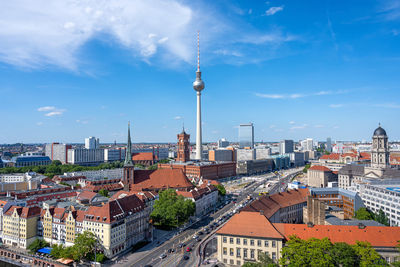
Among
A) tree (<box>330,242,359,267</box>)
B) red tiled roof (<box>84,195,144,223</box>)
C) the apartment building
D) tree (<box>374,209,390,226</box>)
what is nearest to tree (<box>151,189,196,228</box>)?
red tiled roof (<box>84,195,144,223</box>)

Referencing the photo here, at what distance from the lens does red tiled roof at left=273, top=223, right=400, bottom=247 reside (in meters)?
55.6

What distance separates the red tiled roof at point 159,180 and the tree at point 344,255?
8140 centimetres

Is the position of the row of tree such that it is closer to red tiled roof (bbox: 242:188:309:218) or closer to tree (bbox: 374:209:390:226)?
tree (bbox: 374:209:390:226)

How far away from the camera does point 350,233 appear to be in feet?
188

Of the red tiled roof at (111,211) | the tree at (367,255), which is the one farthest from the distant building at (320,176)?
the red tiled roof at (111,211)

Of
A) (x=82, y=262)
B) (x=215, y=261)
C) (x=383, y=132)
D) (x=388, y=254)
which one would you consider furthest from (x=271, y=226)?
(x=383, y=132)

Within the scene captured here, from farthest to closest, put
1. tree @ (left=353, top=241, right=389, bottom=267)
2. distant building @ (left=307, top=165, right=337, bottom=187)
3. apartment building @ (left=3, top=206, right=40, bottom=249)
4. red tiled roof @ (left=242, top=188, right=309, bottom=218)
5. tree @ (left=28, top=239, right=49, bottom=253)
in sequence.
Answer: distant building @ (left=307, top=165, right=337, bottom=187) < apartment building @ (left=3, top=206, right=40, bottom=249) < tree @ (left=28, top=239, right=49, bottom=253) < red tiled roof @ (left=242, top=188, right=309, bottom=218) < tree @ (left=353, top=241, right=389, bottom=267)

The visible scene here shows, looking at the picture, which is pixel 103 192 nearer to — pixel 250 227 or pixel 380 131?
pixel 250 227

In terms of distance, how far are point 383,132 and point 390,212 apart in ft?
215

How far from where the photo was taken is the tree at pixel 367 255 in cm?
4766

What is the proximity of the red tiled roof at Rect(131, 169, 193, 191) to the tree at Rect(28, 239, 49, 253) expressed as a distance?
43.2m

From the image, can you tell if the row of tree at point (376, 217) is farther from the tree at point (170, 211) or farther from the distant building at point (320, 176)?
the distant building at point (320, 176)

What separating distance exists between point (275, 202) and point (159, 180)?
57446 millimetres

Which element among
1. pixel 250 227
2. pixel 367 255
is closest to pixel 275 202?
pixel 250 227
